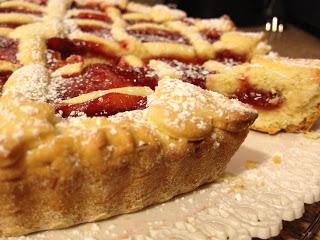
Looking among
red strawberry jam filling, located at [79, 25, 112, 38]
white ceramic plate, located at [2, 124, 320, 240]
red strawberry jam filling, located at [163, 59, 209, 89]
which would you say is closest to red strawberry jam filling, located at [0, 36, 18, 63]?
red strawberry jam filling, located at [79, 25, 112, 38]

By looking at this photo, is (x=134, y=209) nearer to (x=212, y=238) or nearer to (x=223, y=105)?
(x=212, y=238)

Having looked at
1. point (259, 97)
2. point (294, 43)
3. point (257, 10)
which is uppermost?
point (259, 97)

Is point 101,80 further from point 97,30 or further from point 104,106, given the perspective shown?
point 97,30

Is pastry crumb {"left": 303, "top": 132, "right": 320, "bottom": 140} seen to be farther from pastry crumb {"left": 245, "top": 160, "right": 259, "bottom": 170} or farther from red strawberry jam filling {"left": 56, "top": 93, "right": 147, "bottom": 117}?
red strawberry jam filling {"left": 56, "top": 93, "right": 147, "bottom": 117}

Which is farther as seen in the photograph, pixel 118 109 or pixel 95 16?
pixel 95 16

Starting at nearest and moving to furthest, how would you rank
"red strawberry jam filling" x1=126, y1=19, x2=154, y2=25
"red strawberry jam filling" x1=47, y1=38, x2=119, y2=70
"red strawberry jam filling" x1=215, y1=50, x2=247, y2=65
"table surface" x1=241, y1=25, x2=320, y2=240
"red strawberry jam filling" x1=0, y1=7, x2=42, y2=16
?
"red strawberry jam filling" x1=47, y1=38, x2=119, y2=70, "red strawberry jam filling" x1=215, y1=50, x2=247, y2=65, "red strawberry jam filling" x1=0, y1=7, x2=42, y2=16, "red strawberry jam filling" x1=126, y1=19, x2=154, y2=25, "table surface" x1=241, y1=25, x2=320, y2=240

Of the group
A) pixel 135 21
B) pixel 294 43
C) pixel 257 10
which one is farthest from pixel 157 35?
pixel 257 10

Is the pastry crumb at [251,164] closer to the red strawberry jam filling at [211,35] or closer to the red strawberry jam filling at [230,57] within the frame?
the red strawberry jam filling at [230,57]

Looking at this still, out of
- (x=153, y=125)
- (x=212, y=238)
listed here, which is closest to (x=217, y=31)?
(x=153, y=125)
